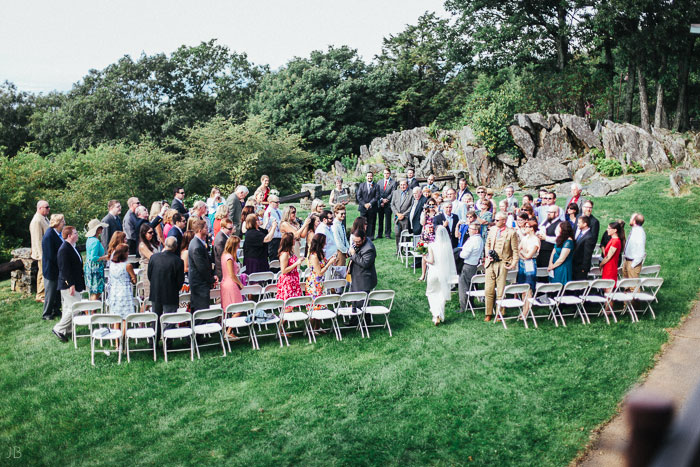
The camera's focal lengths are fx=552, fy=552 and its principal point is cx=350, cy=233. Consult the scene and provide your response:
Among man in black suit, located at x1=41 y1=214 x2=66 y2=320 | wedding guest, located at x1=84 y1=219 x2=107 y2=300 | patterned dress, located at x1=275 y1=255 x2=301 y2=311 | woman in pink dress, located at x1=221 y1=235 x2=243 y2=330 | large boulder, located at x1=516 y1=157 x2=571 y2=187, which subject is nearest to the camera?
woman in pink dress, located at x1=221 y1=235 x2=243 y2=330

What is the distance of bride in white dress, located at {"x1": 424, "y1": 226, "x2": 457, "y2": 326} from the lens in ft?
33.0

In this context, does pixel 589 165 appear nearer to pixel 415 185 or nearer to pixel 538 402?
pixel 415 185

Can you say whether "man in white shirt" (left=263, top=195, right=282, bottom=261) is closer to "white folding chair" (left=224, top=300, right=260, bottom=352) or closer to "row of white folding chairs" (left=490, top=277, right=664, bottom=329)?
"white folding chair" (left=224, top=300, right=260, bottom=352)

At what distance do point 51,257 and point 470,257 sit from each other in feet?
25.4

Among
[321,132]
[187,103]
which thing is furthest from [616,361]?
[187,103]

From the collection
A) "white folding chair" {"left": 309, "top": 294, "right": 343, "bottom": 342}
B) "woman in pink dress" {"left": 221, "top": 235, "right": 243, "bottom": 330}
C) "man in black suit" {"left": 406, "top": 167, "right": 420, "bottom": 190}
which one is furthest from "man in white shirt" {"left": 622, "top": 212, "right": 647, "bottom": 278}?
"woman in pink dress" {"left": 221, "top": 235, "right": 243, "bottom": 330}

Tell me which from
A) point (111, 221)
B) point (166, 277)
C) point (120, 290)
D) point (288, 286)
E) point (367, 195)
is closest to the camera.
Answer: point (166, 277)

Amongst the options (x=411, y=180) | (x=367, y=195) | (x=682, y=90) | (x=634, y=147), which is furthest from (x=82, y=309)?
(x=682, y=90)

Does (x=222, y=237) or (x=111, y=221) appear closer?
(x=222, y=237)

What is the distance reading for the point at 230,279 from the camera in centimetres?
947

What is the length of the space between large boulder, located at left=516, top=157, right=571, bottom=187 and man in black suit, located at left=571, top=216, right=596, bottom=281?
44.0 ft

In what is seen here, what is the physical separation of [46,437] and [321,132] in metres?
31.7

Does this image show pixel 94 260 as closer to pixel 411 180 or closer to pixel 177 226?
pixel 177 226

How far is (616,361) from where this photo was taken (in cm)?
840
